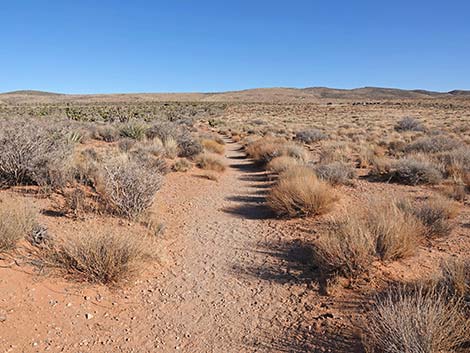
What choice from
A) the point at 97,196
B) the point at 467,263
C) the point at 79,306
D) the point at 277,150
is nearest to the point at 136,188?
the point at 97,196

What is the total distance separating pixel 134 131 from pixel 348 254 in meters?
15.0

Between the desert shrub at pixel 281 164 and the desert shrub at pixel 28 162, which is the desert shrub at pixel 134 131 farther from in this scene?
the desert shrub at pixel 28 162

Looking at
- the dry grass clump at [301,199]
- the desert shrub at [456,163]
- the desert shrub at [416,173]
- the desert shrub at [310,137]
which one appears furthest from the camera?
the desert shrub at [310,137]

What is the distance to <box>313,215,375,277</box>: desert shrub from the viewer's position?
15.2 feet

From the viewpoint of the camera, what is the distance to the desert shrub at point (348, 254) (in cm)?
463

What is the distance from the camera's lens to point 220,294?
450cm

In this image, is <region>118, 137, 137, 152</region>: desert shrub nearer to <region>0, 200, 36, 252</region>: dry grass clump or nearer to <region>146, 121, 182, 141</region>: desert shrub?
<region>146, 121, 182, 141</region>: desert shrub

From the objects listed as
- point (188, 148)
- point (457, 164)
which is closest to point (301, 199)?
point (457, 164)

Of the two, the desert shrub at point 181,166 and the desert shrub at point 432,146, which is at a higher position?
the desert shrub at point 432,146

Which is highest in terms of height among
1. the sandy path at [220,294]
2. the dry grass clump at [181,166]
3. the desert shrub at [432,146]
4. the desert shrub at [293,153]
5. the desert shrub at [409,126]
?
the desert shrub at [409,126]

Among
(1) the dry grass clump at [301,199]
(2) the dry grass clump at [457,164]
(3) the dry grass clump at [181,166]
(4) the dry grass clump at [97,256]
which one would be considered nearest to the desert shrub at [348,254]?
(1) the dry grass clump at [301,199]

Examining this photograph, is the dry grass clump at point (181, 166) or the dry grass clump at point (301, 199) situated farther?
the dry grass clump at point (181, 166)

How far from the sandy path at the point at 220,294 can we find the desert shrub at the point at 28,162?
9.63ft

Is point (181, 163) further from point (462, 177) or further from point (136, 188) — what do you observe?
point (462, 177)
